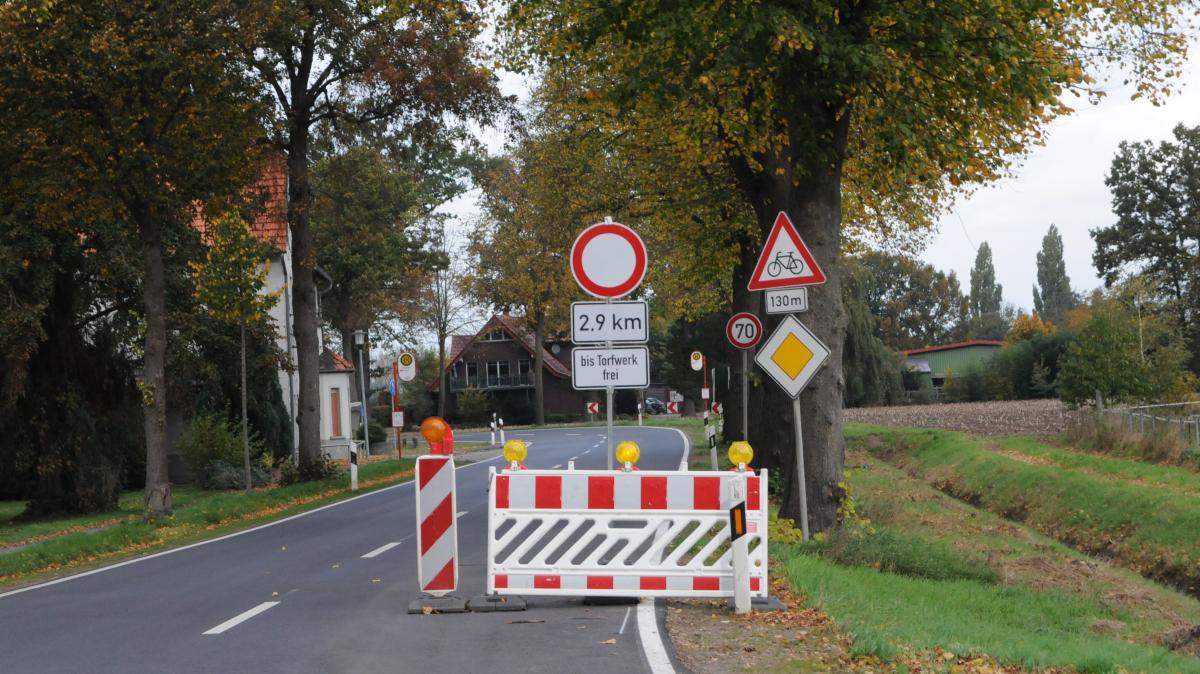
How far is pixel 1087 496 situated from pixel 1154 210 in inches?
2379

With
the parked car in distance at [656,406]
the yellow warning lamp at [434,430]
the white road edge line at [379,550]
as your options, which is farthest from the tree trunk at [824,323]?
the parked car in distance at [656,406]

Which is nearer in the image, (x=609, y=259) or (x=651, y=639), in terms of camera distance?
(x=651, y=639)

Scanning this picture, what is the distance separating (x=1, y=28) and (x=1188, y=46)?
16.8 m

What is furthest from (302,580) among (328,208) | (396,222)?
(396,222)

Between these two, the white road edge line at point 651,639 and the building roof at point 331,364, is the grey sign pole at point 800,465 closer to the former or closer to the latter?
the white road edge line at point 651,639

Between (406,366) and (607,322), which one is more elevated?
(406,366)

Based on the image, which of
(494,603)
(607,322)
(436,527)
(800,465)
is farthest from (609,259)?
(800,465)

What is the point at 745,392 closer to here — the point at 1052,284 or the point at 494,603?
the point at 494,603

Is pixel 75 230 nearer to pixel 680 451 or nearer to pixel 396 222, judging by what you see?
pixel 680 451

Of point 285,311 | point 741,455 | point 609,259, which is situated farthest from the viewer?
point 285,311

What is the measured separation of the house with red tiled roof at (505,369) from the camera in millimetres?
91500

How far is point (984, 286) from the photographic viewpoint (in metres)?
135

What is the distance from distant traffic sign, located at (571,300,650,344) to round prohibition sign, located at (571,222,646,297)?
0.58ft

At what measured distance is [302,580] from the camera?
40.4 ft
